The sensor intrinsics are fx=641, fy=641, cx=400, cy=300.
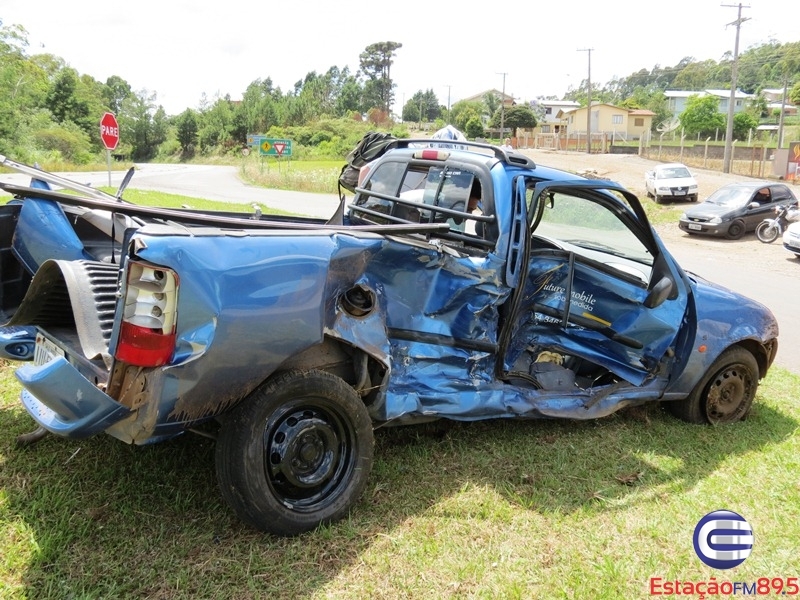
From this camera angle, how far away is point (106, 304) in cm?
321

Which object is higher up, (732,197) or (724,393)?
(724,393)

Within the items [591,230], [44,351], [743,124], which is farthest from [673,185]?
[743,124]

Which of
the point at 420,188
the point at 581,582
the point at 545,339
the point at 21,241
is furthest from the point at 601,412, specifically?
the point at 21,241

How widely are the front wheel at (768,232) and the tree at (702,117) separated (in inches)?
2138

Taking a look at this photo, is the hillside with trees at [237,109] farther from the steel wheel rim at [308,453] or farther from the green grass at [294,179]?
the steel wheel rim at [308,453]

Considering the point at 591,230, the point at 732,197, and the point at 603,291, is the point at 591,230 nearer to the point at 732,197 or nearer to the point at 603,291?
the point at 603,291

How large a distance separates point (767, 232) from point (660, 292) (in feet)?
52.6

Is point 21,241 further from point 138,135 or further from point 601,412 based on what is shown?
point 138,135

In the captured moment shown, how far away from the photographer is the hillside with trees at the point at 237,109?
54.2 metres

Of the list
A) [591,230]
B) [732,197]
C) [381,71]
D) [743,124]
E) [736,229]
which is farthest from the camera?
[381,71]

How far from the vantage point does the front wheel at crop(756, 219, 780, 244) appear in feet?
57.7

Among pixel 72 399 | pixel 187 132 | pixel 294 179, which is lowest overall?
pixel 294 179

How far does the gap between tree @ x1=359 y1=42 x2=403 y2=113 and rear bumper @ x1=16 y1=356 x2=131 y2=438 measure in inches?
4852

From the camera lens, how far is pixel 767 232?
696 inches
